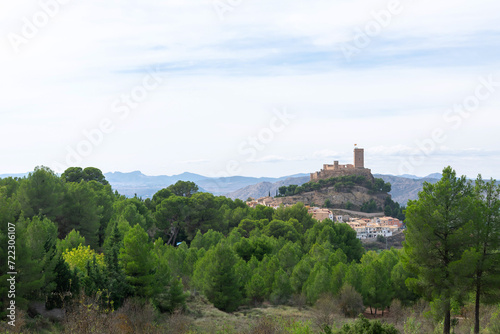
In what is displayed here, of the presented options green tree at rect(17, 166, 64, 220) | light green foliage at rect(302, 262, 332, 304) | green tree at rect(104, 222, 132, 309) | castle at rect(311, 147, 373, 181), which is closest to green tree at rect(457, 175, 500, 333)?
light green foliage at rect(302, 262, 332, 304)

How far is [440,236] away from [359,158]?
130981mm

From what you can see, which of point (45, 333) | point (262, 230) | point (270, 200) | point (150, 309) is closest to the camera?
point (45, 333)

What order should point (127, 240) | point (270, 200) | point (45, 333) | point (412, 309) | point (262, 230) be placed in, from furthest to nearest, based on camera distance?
point (270, 200) < point (262, 230) < point (412, 309) < point (127, 240) < point (45, 333)

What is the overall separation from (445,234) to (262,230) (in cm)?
3659

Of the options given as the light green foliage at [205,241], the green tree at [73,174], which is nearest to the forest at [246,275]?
the light green foliage at [205,241]

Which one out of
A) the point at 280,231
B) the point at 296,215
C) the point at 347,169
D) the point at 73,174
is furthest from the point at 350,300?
the point at 347,169

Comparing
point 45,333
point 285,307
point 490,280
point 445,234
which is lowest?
point 285,307

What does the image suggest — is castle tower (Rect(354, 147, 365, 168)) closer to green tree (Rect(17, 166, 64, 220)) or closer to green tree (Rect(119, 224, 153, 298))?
green tree (Rect(17, 166, 64, 220))

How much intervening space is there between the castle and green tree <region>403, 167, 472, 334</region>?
12022 cm

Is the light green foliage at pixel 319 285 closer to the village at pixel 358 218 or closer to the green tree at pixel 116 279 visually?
the green tree at pixel 116 279

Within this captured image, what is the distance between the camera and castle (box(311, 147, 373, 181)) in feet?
458

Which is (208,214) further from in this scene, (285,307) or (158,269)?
(158,269)

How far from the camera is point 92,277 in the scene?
2144 centimetres

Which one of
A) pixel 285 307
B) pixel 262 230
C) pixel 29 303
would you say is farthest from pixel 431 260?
pixel 262 230
